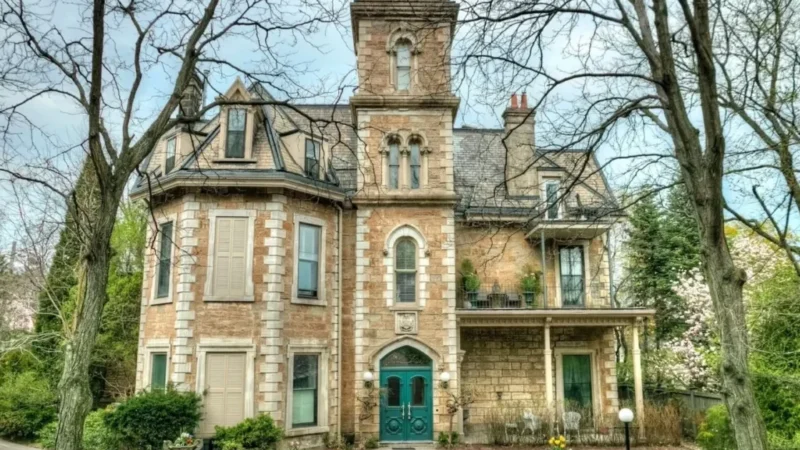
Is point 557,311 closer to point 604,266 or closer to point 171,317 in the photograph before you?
point 604,266

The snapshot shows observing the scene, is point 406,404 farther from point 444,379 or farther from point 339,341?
point 339,341

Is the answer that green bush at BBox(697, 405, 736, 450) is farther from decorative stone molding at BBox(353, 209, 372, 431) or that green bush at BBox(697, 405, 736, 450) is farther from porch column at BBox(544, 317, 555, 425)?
decorative stone molding at BBox(353, 209, 372, 431)

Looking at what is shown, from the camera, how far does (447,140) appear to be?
61.9 ft

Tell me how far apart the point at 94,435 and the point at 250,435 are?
4.79m

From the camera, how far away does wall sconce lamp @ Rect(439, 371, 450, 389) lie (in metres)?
17.5

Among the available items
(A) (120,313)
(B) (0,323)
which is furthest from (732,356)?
(B) (0,323)

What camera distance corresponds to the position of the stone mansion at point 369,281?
640 inches

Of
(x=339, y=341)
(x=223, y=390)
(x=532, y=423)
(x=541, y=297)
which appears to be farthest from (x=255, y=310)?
(x=541, y=297)

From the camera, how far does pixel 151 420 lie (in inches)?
570

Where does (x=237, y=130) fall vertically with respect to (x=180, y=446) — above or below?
above

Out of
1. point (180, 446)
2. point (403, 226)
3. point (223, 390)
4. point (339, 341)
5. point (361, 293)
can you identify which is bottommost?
point (180, 446)

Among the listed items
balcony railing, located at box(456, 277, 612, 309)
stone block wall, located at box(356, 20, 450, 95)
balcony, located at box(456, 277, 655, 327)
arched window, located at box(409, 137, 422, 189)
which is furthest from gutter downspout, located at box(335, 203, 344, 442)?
stone block wall, located at box(356, 20, 450, 95)

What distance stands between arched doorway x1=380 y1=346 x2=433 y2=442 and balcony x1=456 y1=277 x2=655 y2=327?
2.02 meters

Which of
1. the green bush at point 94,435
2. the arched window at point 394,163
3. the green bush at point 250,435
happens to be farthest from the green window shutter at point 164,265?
the arched window at point 394,163
